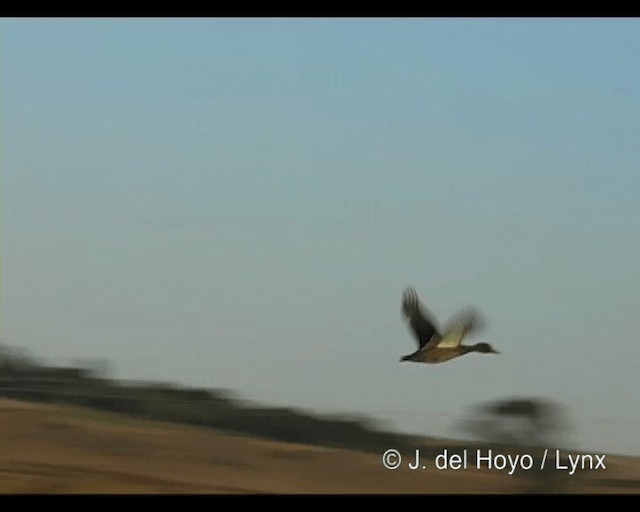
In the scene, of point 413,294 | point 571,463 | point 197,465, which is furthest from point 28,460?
point 571,463

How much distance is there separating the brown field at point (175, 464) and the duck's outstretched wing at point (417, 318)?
56 centimetres

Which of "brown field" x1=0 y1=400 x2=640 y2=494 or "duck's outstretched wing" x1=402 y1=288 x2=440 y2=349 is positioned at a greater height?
"duck's outstretched wing" x1=402 y1=288 x2=440 y2=349

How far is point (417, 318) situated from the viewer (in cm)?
596

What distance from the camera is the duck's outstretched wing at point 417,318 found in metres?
5.95

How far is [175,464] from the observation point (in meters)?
5.89

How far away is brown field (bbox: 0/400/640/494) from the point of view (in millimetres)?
5820

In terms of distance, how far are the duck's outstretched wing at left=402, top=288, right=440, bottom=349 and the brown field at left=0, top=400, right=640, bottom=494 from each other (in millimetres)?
557

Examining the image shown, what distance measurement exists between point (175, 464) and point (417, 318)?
3.97 feet

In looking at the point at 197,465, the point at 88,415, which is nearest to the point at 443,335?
the point at 197,465

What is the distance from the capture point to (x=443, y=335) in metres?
5.95
